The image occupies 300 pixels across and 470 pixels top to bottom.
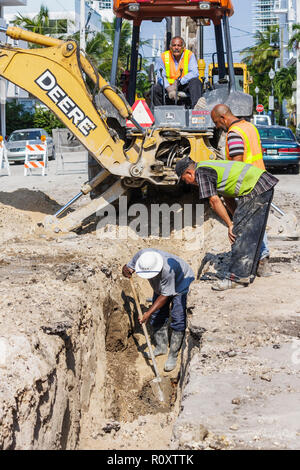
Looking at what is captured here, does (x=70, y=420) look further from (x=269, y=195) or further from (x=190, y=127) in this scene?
(x=190, y=127)

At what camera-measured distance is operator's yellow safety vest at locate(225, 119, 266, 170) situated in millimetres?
7016

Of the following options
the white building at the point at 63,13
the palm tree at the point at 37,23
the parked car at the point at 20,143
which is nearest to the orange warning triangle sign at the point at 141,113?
the parked car at the point at 20,143

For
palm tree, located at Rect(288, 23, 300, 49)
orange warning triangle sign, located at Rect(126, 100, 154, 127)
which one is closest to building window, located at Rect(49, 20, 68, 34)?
palm tree, located at Rect(288, 23, 300, 49)

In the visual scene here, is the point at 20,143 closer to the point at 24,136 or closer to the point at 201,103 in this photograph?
the point at 24,136

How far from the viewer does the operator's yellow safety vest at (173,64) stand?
379 inches

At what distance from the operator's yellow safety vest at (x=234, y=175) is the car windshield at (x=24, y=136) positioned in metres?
21.6

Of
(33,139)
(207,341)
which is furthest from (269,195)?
(33,139)

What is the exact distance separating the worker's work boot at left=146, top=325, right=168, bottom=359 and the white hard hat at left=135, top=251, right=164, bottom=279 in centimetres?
125

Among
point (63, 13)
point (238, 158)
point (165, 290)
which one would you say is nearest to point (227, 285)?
point (165, 290)

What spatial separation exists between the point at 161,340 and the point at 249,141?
273 cm

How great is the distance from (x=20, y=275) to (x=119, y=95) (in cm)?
315

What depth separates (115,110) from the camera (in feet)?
31.1

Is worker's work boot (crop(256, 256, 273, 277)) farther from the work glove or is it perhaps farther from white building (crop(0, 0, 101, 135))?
white building (crop(0, 0, 101, 135))

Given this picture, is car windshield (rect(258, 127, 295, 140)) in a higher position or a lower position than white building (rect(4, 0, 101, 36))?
lower
